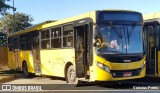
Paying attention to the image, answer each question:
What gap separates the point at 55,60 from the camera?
63.0 ft

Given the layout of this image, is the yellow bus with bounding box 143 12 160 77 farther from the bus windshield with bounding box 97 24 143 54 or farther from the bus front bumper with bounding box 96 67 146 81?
the bus front bumper with bounding box 96 67 146 81

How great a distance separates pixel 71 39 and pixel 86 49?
54.5 inches

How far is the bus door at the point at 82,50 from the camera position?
15.5 m

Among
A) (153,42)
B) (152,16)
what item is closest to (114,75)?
(153,42)

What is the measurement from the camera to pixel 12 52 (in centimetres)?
2900

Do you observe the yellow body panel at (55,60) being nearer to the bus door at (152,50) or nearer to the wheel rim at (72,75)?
the wheel rim at (72,75)

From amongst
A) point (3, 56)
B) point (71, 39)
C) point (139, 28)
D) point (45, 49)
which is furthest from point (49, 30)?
point (3, 56)

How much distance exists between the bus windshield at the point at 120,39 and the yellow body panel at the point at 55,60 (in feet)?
7.70

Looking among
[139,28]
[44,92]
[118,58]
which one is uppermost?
[139,28]

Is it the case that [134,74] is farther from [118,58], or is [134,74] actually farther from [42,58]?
[42,58]

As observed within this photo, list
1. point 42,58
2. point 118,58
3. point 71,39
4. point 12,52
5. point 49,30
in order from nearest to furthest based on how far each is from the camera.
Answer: point 118,58
point 71,39
point 49,30
point 42,58
point 12,52

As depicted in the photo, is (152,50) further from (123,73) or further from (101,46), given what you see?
(101,46)

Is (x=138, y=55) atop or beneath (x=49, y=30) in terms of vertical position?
beneath

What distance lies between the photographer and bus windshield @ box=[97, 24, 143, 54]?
47.9ft
